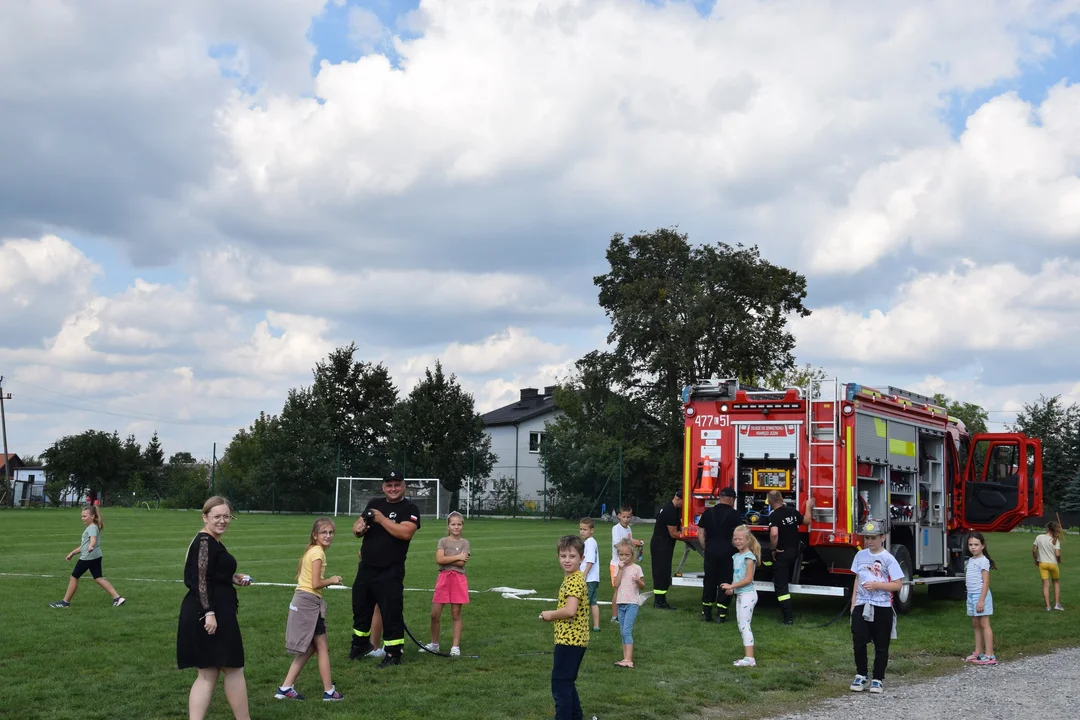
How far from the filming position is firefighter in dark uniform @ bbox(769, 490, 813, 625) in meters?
14.8

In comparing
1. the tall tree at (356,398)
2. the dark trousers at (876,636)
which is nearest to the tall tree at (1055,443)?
the tall tree at (356,398)

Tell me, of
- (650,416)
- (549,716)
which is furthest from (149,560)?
(650,416)

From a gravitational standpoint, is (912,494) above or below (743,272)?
below

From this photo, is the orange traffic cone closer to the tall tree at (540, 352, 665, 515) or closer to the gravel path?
the gravel path

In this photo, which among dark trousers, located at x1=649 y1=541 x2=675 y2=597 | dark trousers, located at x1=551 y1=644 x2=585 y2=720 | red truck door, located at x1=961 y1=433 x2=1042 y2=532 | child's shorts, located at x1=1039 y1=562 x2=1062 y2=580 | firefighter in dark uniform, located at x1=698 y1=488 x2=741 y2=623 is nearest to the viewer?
dark trousers, located at x1=551 y1=644 x2=585 y2=720

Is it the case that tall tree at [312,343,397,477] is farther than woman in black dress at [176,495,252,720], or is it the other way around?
tall tree at [312,343,397,477]

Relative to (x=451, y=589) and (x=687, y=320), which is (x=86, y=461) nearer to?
(x=687, y=320)

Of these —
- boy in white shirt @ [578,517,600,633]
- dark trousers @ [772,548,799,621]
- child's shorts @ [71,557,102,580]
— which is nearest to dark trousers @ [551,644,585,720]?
boy in white shirt @ [578,517,600,633]

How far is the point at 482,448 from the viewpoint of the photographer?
197 feet

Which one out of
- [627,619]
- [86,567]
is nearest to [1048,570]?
[627,619]

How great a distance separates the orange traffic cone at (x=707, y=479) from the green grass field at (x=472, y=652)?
68.9 inches

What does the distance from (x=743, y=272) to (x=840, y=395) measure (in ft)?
133

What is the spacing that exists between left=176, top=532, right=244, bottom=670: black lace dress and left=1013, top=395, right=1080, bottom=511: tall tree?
62.9 meters

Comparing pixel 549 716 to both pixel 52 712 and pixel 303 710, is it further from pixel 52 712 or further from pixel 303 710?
pixel 52 712
